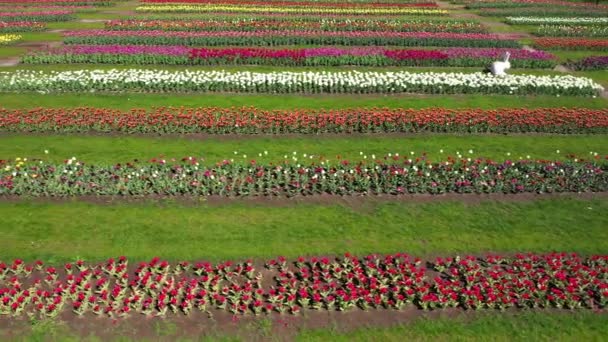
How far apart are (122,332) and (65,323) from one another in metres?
1.28

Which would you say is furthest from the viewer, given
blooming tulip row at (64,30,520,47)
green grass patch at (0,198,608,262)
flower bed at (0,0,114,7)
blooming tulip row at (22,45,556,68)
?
flower bed at (0,0,114,7)

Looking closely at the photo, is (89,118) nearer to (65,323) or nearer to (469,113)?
(65,323)

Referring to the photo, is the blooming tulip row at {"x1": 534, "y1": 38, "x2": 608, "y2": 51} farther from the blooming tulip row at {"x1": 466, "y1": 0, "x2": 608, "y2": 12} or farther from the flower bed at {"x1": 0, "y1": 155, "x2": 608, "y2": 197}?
the flower bed at {"x1": 0, "y1": 155, "x2": 608, "y2": 197}

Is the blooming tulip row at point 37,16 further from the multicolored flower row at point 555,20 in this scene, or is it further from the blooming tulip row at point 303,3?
the multicolored flower row at point 555,20

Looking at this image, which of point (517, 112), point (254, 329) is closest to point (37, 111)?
point (254, 329)

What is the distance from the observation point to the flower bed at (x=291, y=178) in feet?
47.3

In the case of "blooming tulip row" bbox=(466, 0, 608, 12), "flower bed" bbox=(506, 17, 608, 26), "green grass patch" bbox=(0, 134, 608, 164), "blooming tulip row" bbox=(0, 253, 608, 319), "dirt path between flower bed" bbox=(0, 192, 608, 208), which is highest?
"blooming tulip row" bbox=(466, 0, 608, 12)

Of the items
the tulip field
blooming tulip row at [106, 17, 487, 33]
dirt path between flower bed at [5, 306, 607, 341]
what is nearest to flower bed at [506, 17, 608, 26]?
blooming tulip row at [106, 17, 487, 33]

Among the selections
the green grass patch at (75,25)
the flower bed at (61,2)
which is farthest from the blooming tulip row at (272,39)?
the flower bed at (61,2)

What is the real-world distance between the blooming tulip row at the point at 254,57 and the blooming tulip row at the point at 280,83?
277 centimetres

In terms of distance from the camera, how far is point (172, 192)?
14.4 m

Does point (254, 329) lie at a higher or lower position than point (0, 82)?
lower

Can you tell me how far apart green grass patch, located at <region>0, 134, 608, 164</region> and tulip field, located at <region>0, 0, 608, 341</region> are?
10 cm

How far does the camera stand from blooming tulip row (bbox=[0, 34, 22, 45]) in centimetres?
3114
